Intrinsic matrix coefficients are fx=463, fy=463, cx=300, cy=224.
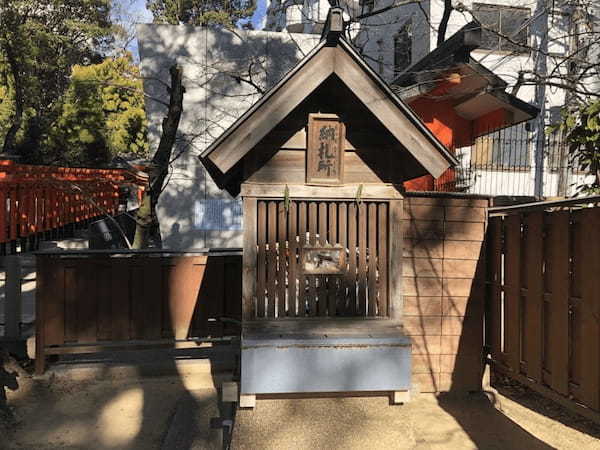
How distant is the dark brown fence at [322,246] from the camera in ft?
14.8

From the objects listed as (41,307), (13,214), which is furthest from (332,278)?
(13,214)

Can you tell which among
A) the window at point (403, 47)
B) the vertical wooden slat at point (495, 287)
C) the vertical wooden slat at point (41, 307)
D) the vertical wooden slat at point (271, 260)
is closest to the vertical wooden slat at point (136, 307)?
the vertical wooden slat at point (41, 307)

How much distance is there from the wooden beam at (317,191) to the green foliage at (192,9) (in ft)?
131

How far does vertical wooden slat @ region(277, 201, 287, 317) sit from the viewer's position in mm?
4527

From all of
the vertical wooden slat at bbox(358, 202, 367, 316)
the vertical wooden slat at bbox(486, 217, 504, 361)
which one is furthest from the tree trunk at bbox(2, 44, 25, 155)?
the vertical wooden slat at bbox(486, 217, 504, 361)

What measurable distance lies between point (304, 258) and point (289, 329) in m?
0.69

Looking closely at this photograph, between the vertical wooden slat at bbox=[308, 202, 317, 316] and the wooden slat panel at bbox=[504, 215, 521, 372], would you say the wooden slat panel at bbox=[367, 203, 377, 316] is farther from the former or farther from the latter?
the wooden slat panel at bbox=[504, 215, 521, 372]

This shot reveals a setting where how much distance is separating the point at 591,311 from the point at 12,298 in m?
7.47

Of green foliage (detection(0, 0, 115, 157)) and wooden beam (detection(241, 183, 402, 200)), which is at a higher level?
green foliage (detection(0, 0, 115, 157))

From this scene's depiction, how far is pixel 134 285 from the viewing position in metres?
6.55

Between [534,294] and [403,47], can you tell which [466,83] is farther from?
[403,47]

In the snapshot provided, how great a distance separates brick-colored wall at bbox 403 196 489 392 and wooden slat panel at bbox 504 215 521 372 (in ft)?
1.66

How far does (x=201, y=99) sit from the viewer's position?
14289 mm

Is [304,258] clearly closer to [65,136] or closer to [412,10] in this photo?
[412,10]
